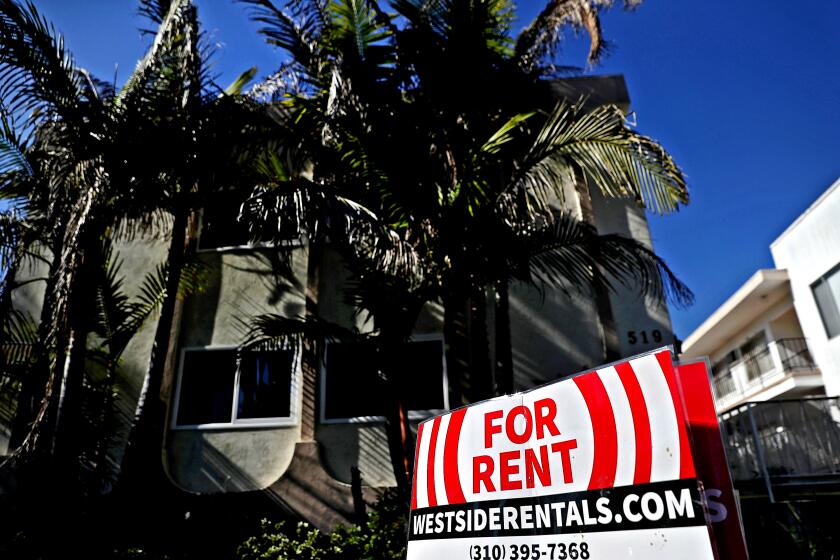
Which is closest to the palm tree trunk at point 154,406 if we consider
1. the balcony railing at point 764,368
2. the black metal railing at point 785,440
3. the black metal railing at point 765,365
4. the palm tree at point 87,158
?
the palm tree at point 87,158

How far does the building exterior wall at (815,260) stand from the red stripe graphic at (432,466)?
1574cm

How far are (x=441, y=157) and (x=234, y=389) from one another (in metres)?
5.29

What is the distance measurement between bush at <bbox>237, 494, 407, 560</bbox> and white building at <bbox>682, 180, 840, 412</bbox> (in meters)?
13.9

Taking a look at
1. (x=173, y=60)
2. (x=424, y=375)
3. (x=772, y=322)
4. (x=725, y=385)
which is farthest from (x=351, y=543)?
(x=725, y=385)

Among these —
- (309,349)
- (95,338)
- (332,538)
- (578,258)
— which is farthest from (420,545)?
(95,338)

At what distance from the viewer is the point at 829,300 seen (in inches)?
646

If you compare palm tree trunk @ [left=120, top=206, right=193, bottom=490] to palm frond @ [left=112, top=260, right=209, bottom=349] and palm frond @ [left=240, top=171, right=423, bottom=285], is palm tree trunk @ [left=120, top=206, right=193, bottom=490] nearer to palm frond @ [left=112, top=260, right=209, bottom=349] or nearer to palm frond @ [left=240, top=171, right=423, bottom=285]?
palm frond @ [left=112, top=260, right=209, bottom=349]

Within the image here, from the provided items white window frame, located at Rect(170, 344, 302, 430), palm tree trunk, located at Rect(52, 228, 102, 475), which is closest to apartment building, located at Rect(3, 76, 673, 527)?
white window frame, located at Rect(170, 344, 302, 430)

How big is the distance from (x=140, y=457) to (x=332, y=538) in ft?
8.81

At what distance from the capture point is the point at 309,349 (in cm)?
941

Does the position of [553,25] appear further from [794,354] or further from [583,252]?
[794,354]

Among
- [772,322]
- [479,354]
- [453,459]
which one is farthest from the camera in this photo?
[772,322]

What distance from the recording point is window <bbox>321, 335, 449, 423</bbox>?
9.77 metres

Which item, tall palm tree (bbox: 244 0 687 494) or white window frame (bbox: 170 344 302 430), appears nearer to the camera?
tall palm tree (bbox: 244 0 687 494)
